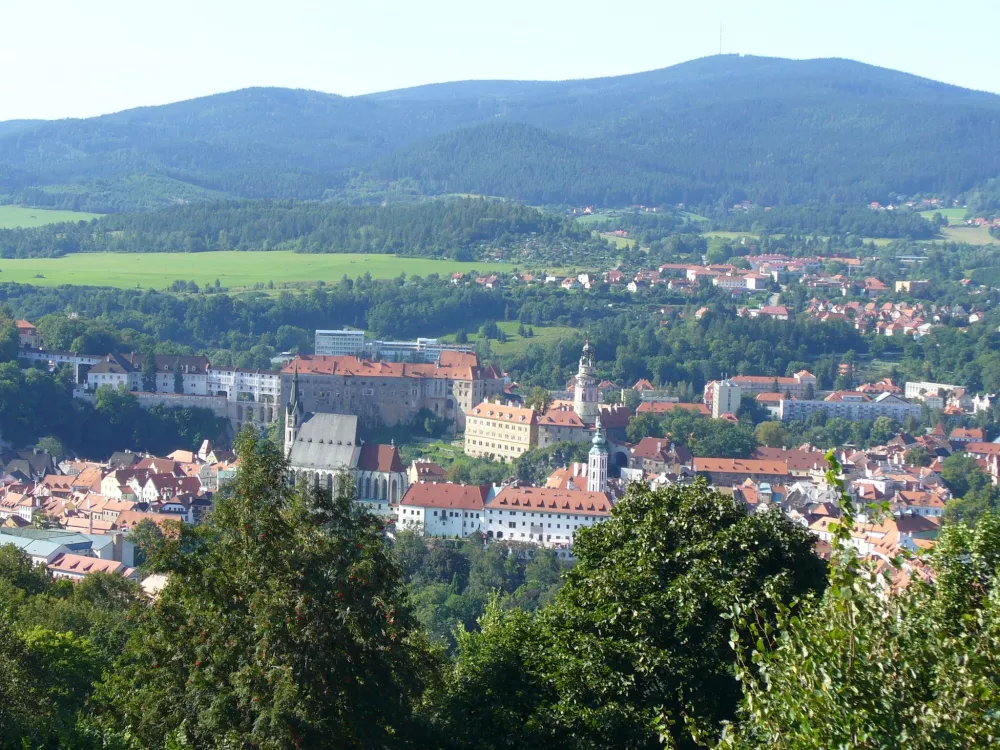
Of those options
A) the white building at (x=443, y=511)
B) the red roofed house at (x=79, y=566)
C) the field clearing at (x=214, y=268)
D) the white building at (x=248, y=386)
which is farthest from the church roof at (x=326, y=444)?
the field clearing at (x=214, y=268)

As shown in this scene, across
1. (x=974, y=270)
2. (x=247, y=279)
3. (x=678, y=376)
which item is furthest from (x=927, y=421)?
(x=974, y=270)

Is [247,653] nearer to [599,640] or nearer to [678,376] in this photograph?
[599,640]

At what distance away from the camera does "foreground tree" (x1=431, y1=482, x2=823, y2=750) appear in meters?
17.5

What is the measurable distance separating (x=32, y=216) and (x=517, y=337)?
75.3 m

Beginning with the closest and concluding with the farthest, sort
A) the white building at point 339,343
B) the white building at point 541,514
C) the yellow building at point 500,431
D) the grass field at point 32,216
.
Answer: the white building at point 541,514, the yellow building at point 500,431, the white building at point 339,343, the grass field at point 32,216

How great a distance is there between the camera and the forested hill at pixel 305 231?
14588 cm

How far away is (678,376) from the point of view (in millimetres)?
103750

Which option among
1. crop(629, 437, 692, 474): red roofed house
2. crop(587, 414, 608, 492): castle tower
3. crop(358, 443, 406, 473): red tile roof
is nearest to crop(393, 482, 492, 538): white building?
crop(358, 443, 406, 473): red tile roof

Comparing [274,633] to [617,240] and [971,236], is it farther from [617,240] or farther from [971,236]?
[971,236]

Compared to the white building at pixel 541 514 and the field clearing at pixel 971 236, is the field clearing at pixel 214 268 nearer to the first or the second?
the white building at pixel 541 514

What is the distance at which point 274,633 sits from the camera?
52.9 feet

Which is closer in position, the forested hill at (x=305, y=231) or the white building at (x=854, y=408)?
the white building at (x=854, y=408)

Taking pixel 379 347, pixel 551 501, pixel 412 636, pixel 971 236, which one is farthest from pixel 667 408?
pixel 971 236

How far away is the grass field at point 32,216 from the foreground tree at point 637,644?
475 feet
